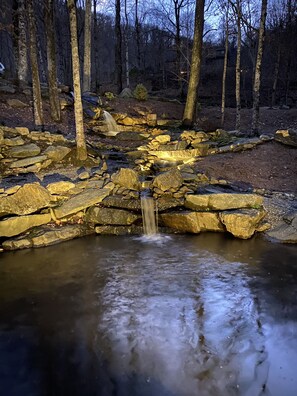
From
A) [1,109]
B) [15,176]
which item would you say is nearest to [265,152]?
[15,176]

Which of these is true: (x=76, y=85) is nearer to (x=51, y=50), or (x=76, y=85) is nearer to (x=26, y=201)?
(x=26, y=201)

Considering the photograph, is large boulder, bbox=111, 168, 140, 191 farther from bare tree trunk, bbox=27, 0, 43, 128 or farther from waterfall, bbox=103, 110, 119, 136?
waterfall, bbox=103, 110, 119, 136

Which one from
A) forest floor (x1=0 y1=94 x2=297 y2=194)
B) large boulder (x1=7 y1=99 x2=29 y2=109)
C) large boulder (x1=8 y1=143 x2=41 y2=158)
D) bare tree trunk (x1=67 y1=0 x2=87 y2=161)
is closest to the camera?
bare tree trunk (x1=67 y1=0 x2=87 y2=161)

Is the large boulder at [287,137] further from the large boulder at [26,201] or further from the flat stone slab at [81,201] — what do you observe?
the large boulder at [26,201]

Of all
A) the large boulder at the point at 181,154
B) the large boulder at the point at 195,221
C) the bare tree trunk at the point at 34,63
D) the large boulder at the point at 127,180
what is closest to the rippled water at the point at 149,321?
the large boulder at the point at 195,221

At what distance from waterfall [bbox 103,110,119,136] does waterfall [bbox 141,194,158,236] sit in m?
7.18

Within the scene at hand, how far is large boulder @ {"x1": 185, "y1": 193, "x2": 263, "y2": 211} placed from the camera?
852cm

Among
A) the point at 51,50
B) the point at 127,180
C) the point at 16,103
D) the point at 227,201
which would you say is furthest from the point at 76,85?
the point at 16,103

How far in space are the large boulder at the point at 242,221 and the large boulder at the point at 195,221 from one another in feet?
0.94

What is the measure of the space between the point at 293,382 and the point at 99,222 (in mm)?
6040

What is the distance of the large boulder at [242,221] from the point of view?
8.14m

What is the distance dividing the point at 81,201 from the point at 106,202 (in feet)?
2.23

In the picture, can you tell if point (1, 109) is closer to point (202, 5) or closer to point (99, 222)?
point (99, 222)

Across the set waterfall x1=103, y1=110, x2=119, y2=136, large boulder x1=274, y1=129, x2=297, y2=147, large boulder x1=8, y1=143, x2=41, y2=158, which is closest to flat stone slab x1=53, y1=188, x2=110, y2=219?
large boulder x1=8, y1=143, x2=41, y2=158
